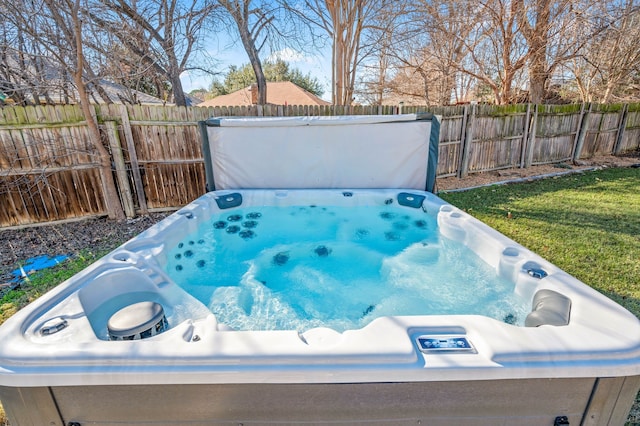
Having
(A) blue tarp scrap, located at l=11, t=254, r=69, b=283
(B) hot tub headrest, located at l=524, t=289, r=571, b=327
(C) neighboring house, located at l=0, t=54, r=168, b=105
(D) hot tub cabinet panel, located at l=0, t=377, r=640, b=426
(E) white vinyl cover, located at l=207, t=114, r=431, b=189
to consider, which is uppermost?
(C) neighboring house, located at l=0, t=54, r=168, b=105

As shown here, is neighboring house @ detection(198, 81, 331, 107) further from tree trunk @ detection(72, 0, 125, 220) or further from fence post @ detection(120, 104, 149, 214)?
tree trunk @ detection(72, 0, 125, 220)

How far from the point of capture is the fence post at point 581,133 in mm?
7457

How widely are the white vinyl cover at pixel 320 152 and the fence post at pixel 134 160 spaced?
4.13 ft

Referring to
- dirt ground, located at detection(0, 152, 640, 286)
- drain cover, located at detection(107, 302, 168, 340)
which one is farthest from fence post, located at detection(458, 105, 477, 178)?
drain cover, located at detection(107, 302, 168, 340)

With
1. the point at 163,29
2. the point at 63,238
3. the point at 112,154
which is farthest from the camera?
the point at 163,29

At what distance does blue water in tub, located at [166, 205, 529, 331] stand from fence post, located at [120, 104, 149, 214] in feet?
5.93

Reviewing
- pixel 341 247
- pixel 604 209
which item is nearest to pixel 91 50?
pixel 341 247

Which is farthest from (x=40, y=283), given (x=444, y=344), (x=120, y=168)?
(x=444, y=344)

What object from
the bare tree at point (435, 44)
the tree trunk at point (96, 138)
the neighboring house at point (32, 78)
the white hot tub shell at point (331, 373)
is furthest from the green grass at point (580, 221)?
the neighboring house at point (32, 78)

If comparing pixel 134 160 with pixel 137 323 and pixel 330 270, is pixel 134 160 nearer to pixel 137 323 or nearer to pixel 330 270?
pixel 330 270

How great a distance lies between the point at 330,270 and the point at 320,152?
5.46 feet

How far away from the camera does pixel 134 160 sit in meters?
4.42

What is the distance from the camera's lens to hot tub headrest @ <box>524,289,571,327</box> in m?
1.50

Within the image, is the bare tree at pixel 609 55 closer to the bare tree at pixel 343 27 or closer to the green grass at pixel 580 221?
the green grass at pixel 580 221
